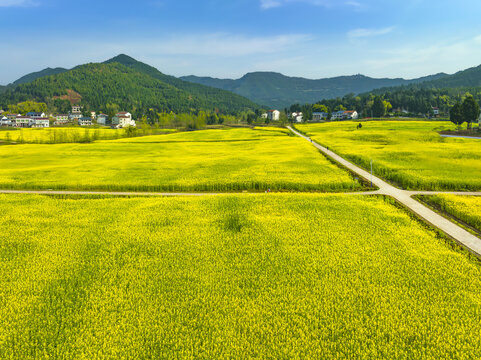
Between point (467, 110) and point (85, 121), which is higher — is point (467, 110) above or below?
below

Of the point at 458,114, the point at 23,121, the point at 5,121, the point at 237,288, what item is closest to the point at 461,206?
the point at 237,288

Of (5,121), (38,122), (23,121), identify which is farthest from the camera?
(23,121)

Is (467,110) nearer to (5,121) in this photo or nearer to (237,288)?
(237,288)

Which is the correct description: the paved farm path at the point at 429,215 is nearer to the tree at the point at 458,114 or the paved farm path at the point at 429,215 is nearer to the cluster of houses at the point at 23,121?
the tree at the point at 458,114

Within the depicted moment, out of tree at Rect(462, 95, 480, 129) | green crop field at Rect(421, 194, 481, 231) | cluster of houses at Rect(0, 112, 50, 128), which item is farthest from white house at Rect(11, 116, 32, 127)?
tree at Rect(462, 95, 480, 129)

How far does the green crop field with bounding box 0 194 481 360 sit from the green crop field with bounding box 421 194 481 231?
4304 mm

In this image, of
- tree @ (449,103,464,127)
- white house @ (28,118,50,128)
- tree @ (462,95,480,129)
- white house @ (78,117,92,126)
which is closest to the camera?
tree @ (462,95,480,129)

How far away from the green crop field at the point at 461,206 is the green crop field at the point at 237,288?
4304 millimetres

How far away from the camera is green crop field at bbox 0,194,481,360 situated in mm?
11602

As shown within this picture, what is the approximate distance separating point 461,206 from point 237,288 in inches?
942

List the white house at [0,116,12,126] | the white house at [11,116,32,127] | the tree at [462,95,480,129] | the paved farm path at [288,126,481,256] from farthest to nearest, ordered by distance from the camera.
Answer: the white house at [11,116,32,127] → the white house at [0,116,12,126] → the tree at [462,95,480,129] → the paved farm path at [288,126,481,256]

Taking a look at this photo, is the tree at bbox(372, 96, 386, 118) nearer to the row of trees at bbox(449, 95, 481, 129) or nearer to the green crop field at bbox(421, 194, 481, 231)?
the row of trees at bbox(449, 95, 481, 129)

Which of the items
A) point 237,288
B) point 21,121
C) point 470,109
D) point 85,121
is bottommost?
point 237,288

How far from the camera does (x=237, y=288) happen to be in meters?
15.1
